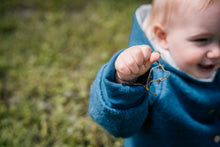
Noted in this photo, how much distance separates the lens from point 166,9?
994 mm

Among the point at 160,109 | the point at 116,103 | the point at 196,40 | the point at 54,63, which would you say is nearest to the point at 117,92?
the point at 116,103

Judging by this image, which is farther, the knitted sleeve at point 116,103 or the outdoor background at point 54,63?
the outdoor background at point 54,63

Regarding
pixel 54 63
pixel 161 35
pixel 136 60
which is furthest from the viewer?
pixel 54 63

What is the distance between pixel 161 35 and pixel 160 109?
0.37m

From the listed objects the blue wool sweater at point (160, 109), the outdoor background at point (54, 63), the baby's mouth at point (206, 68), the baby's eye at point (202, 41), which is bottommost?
the outdoor background at point (54, 63)

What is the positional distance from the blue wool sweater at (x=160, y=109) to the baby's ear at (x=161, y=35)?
73mm

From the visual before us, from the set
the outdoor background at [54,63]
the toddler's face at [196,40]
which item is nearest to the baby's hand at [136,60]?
the toddler's face at [196,40]

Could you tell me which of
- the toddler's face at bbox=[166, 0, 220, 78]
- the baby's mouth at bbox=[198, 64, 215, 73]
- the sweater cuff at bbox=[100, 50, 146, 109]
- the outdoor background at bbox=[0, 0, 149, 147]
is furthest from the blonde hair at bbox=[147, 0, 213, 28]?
the outdoor background at bbox=[0, 0, 149, 147]

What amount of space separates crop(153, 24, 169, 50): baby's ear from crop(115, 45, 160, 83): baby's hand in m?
0.38

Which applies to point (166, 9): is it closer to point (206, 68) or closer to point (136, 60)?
point (206, 68)

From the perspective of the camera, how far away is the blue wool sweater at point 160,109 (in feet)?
2.59

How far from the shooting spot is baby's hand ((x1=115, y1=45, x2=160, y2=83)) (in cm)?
67

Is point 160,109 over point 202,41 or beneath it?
beneath

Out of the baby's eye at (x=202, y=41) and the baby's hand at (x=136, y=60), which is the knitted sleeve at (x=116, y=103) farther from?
the baby's eye at (x=202, y=41)
